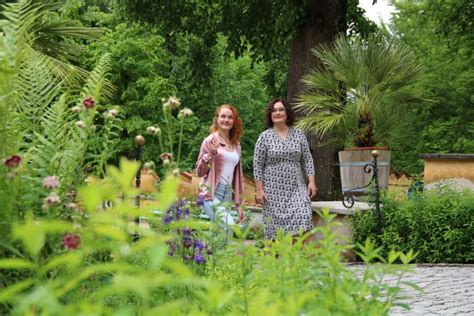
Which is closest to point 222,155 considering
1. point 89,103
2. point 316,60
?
point 89,103

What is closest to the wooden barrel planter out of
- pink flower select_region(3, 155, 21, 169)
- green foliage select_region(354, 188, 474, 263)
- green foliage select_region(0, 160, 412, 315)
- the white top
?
green foliage select_region(354, 188, 474, 263)

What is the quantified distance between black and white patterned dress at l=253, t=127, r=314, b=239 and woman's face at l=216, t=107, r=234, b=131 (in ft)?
3.19

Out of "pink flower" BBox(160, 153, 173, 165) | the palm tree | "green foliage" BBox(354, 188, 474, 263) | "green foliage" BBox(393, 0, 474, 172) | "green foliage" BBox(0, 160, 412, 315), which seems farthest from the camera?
"green foliage" BBox(393, 0, 474, 172)

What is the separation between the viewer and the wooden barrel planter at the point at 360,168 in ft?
39.7

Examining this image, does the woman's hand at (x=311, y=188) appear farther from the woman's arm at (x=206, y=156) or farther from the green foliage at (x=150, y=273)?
the green foliage at (x=150, y=273)

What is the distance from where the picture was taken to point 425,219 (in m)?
10.5

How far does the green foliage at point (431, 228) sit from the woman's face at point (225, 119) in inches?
115

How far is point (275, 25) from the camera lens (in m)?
16.2

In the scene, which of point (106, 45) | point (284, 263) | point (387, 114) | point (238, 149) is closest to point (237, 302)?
point (284, 263)

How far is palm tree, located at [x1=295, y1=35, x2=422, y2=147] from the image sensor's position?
12578 millimetres

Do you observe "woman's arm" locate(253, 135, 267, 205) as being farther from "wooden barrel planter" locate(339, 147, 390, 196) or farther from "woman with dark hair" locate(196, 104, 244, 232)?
"wooden barrel planter" locate(339, 147, 390, 196)

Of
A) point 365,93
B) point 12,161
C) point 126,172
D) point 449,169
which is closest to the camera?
point 126,172

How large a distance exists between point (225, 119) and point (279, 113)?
1001 mm

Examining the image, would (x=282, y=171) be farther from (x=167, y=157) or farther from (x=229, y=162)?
(x=167, y=157)
